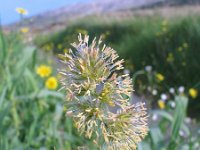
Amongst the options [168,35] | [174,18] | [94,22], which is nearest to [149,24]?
[174,18]

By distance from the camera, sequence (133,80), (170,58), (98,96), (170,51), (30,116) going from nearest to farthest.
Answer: (98,96) → (133,80) → (30,116) → (170,58) → (170,51)

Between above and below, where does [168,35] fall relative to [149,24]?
below

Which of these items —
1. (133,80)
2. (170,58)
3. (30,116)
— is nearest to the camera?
(133,80)

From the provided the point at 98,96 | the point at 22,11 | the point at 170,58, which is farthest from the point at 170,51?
the point at 98,96

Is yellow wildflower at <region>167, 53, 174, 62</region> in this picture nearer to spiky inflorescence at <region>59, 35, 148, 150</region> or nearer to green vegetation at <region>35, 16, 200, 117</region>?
green vegetation at <region>35, 16, 200, 117</region>

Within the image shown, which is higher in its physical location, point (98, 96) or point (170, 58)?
point (170, 58)

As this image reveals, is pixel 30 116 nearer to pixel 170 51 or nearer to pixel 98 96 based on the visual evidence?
pixel 98 96

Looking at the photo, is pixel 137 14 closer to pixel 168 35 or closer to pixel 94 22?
pixel 94 22
